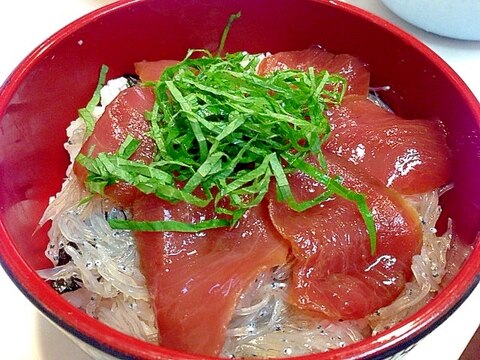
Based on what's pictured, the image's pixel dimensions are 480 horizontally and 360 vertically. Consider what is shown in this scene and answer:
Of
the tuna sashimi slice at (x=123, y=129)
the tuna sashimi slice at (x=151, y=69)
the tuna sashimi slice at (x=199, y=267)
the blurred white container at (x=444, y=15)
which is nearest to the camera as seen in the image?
the tuna sashimi slice at (x=199, y=267)

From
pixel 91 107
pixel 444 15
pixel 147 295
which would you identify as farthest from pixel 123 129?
pixel 444 15

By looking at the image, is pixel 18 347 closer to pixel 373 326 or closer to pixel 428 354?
pixel 373 326

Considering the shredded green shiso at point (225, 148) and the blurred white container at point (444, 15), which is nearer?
the shredded green shiso at point (225, 148)

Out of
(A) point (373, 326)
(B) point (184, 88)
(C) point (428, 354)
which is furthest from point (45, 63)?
(C) point (428, 354)

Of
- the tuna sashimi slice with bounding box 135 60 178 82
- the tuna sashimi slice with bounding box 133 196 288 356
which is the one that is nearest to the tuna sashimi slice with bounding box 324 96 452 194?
the tuna sashimi slice with bounding box 133 196 288 356

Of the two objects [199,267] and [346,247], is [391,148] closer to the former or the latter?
[346,247]

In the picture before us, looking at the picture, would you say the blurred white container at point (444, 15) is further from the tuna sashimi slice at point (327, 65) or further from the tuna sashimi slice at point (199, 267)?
the tuna sashimi slice at point (199, 267)

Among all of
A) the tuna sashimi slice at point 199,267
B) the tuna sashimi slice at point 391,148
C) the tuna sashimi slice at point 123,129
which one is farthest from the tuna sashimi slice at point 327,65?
the tuna sashimi slice at point 199,267

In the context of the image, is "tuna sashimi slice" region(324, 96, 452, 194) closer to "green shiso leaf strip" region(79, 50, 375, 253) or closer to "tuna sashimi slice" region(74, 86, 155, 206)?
"green shiso leaf strip" region(79, 50, 375, 253)
